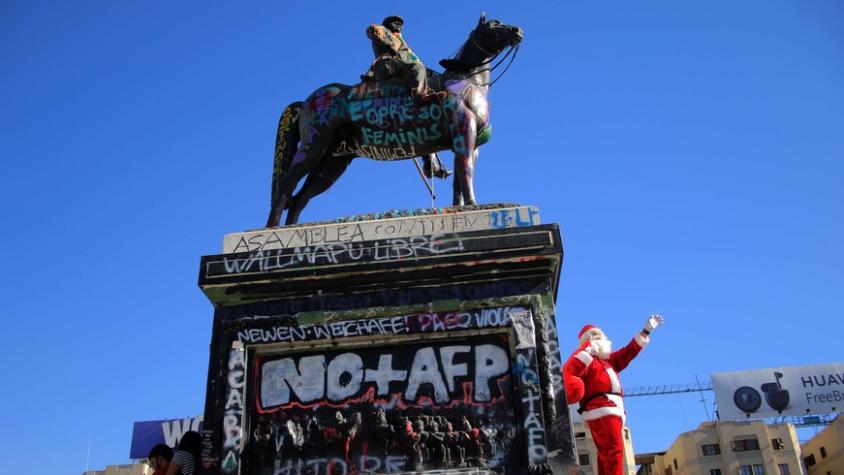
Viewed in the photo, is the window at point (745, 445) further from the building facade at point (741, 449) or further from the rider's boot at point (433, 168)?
the rider's boot at point (433, 168)

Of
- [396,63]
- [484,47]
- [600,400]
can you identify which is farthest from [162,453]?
[484,47]

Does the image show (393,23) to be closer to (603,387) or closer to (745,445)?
(603,387)

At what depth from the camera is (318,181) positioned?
1112cm

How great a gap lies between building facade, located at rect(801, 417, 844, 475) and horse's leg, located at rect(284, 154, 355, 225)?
5601 cm

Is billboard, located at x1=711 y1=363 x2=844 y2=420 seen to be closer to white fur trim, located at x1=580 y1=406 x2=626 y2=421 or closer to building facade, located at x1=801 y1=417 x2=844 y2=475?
building facade, located at x1=801 y1=417 x2=844 y2=475

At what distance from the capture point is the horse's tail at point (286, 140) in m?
11.0

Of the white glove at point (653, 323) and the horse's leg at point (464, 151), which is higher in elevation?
the horse's leg at point (464, 151)

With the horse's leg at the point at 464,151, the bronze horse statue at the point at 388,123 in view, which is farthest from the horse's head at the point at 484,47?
the horse's leg at the point at 464,151

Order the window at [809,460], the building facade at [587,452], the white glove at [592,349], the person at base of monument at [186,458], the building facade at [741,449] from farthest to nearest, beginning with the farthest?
1. the window at [809,460]
2. the building facade at [741,449]
3. the building facade at [587,452]
4. the white glove at [592,349]
5. the person at base of monument at [186,458]

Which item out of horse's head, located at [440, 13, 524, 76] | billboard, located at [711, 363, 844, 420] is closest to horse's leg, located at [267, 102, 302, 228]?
horse's head, located at [440, 13, 524, 76]

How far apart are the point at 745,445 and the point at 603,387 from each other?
5637 cm

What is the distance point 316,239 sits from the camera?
922 cm

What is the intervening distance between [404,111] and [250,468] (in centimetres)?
497

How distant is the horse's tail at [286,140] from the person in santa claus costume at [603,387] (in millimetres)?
4837
